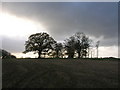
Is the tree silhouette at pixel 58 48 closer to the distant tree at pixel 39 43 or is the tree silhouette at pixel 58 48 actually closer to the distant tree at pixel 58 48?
the distant tree at pixel 58 48

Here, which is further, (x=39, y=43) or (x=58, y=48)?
(x=58, y=48)

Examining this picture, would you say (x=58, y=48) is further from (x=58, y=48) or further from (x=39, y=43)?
(x=39, y=43)

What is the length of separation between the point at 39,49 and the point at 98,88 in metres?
53.1

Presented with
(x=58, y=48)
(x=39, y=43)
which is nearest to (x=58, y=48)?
(x=58, y=48)

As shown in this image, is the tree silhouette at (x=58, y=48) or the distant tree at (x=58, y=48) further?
the tree silhouette at (x=58, y=48)

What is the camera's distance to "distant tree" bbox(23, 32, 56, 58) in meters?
64.4

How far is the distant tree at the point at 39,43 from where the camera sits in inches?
2534

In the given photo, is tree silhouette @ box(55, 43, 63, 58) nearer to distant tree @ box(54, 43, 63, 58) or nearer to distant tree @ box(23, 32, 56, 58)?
distant tree @ box(54, 43, 63, 58)

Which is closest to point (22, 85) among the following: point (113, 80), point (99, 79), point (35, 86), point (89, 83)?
point (35, 86)

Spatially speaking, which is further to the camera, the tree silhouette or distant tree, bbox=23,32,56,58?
the tree silhouette

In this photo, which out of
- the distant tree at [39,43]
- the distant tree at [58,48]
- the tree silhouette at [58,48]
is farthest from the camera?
the tree silhouette at [58,48]

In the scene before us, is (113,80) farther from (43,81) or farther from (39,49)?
(39,49)

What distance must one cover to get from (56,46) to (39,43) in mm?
8830

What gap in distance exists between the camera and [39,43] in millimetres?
65688
